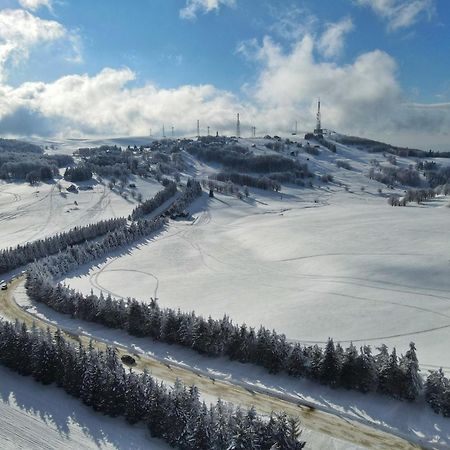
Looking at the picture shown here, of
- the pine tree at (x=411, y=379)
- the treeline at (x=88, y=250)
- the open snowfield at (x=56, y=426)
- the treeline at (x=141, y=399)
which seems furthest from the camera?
the treeline at (x=88, y=250)

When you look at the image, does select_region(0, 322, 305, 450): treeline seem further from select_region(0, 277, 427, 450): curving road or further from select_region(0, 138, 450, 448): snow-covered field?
select_region(0, 138, 450, 448): snow-covered field

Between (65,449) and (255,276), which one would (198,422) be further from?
(255,276)

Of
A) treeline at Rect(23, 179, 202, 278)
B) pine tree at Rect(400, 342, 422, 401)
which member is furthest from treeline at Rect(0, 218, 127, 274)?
pine tree at Rect(400, 342, 422, 401)

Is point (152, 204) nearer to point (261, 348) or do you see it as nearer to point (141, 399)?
point (261, 348)

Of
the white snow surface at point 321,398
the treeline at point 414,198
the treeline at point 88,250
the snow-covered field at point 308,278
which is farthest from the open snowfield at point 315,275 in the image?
the treeline at point 414,198

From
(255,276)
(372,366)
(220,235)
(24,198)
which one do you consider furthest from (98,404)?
(24,198)

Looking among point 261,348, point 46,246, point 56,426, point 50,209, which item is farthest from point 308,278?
point 50,209

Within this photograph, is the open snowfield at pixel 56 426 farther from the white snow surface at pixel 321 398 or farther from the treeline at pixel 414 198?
the treeline at pixel 414 198
